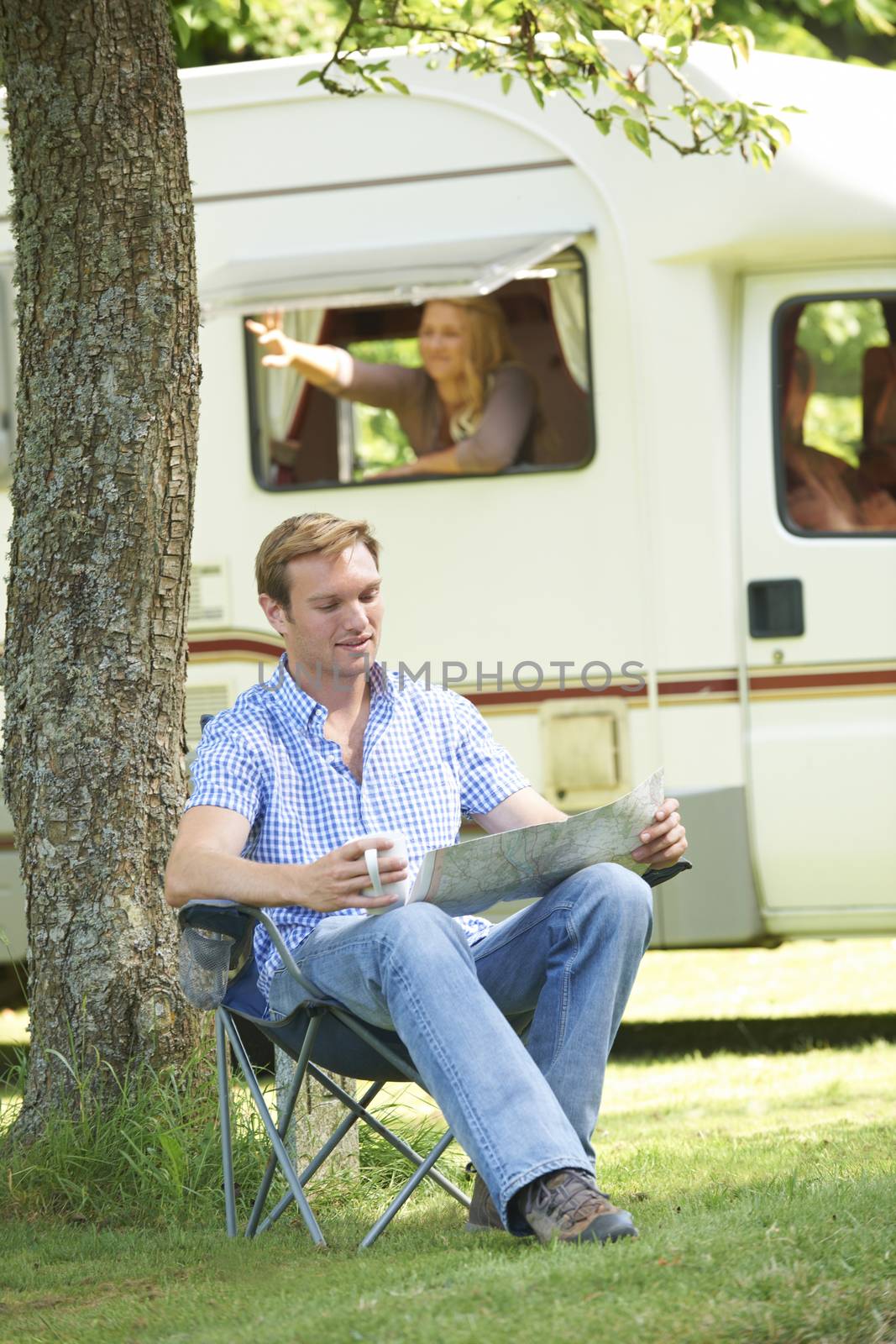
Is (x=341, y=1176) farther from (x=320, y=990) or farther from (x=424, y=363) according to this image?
(x=424, y=363)

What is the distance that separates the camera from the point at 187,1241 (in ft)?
9.57

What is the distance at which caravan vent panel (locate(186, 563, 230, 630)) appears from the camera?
505 cm

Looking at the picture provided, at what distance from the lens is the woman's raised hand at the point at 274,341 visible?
487 centimetres

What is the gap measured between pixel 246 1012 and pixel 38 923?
0.62 metres

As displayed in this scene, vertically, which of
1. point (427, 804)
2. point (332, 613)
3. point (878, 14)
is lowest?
point (427, 804)

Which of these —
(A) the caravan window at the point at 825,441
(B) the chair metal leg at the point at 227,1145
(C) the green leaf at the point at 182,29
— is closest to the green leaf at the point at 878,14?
(A) the caravan window at the point at 825,441

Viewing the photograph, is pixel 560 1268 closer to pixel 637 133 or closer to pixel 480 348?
pixel 637 133

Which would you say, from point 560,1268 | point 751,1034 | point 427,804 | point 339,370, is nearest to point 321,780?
point 427,804

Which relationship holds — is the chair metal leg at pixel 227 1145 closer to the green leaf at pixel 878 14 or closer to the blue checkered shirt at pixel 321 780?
the blue checkered shirt at pixel 321 780

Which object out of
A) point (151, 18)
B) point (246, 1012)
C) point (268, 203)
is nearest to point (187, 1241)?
point (246, 1012)

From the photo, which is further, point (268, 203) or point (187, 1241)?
point (268, 203)

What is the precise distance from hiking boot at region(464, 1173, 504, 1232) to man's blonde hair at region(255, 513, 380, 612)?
3.37 feet

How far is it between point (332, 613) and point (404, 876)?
58 centimetres

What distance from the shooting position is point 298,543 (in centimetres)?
300
